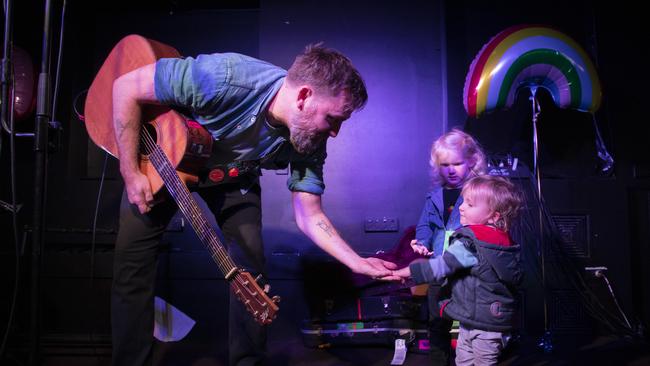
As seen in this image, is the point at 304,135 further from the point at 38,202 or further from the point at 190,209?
the point at 38,202

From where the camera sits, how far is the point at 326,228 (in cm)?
190

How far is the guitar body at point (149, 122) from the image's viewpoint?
1612 millimetres

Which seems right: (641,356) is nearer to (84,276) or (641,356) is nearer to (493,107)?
(493,107)

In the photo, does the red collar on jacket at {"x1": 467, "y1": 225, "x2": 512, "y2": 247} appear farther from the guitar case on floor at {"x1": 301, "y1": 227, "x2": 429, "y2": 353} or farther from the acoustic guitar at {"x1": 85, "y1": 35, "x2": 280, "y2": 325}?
the acoustic guitar at {"x1": 85, "y1": 35, "x2": 280, "y2": 325}

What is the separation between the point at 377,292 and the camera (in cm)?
265

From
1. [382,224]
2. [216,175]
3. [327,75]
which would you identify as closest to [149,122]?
[216,175]

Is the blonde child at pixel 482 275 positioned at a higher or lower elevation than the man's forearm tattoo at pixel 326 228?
lower

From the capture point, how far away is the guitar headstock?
1.36 metres

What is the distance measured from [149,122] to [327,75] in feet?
2.38

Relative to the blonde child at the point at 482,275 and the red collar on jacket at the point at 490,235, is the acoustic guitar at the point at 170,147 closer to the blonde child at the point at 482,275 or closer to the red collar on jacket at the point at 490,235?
the blonde child at the point at 482,275

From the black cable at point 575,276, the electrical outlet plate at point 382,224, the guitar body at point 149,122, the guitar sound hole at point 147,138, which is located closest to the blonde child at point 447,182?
the electrical outlet plate at point 382,224

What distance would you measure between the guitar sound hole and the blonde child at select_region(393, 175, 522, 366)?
3.61 feet

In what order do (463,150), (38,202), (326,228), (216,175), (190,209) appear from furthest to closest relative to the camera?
1. (463,150)
2. (326,228)
3. (216,175)
4. (190,209)
5. (38,202)

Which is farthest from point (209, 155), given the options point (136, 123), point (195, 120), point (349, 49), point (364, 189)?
point (349, 49)
